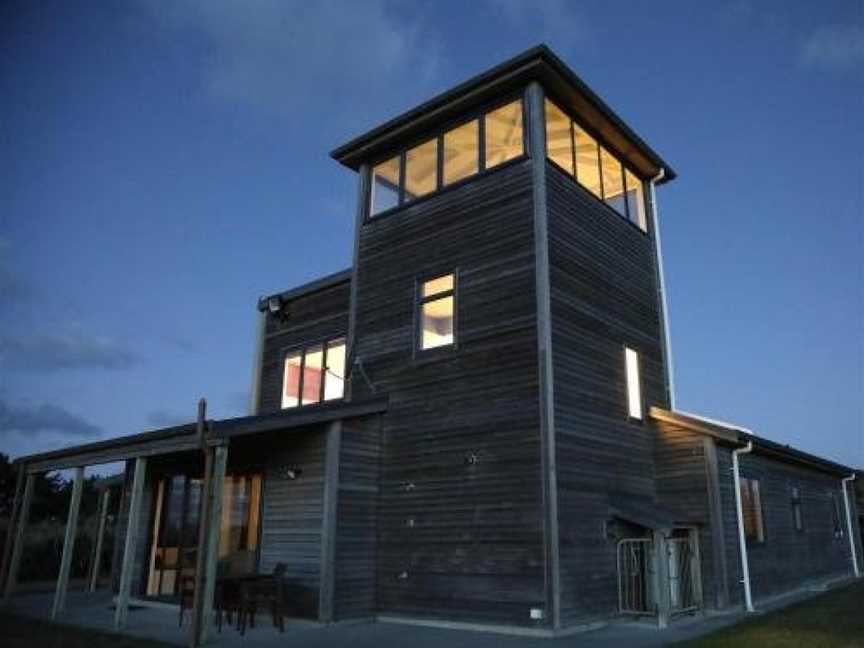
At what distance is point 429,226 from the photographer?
42.5 ft

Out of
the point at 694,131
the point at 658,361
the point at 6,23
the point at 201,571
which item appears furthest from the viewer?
the point at 694,131

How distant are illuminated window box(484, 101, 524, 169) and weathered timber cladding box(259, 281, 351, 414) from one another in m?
4.59

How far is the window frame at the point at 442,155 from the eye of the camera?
475 inches

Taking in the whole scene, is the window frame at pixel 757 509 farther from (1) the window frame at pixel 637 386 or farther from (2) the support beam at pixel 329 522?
(2) the support beam at pixel 329 522

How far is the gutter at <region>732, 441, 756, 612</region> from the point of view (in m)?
12.1

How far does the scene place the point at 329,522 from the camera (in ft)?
35.1

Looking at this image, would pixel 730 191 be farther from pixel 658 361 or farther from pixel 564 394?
pixel 564 394

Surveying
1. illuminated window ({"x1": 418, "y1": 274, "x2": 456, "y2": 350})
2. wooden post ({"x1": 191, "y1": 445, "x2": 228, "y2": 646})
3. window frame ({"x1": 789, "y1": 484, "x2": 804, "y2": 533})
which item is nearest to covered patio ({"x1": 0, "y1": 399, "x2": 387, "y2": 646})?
wooden post ({"x1": 191, "y1": 445, "x2": 228, "y2": 646})

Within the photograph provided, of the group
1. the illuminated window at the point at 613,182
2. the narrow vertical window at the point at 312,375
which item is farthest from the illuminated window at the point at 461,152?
the narrow vertical window at the point at 312,375

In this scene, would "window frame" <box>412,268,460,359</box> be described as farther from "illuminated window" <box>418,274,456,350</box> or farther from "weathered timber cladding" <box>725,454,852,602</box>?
"weathered timber cladding" <box>725,454,852,602</box>

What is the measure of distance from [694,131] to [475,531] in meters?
33.2

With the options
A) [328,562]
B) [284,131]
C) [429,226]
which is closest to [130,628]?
[328,562]

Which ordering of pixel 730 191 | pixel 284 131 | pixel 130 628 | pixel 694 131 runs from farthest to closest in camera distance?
1. pixel 284 131
2. pixel 730 191
3. pixel 694 131
4. pixel 130 628

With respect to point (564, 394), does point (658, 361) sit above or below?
above
